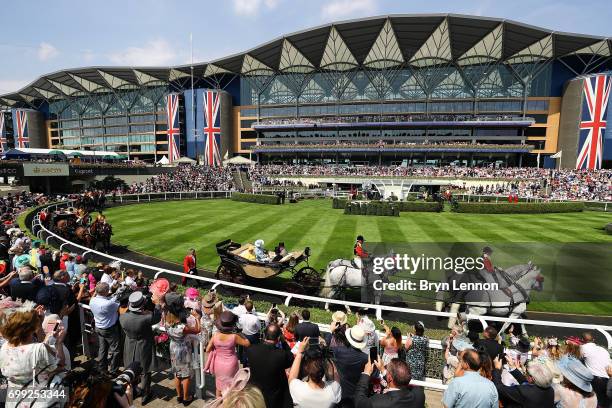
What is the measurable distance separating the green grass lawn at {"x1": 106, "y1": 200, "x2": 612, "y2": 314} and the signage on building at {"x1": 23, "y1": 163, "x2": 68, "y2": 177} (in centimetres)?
1684

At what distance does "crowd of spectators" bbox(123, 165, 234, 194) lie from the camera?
3978cm

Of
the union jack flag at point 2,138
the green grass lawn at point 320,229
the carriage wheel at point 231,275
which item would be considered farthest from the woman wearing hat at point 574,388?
the union jack flag at point 2,138

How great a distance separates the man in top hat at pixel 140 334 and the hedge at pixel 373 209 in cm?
2139

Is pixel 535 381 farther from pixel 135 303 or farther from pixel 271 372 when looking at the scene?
pixel 135 303

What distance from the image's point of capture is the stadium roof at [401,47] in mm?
53188

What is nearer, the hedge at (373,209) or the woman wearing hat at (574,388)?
the woman wearing hat at (574,388)

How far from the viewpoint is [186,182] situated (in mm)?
43438

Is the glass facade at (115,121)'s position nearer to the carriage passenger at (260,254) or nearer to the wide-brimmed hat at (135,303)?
the carriage passenger at (260,254)

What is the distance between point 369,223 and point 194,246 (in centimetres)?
1123

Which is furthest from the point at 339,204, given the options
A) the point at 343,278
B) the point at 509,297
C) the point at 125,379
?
the point at 125,379

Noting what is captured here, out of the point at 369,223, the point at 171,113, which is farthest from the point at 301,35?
the point at 369,223

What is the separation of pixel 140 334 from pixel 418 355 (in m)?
4.18

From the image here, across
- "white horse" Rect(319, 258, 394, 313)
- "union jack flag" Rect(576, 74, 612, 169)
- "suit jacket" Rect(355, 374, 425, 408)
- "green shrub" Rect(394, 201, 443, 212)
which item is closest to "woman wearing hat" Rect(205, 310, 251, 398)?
"suit jacket" Rect(355, 374, 425, 408)

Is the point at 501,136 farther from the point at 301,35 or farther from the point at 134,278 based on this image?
the point at 134,278
